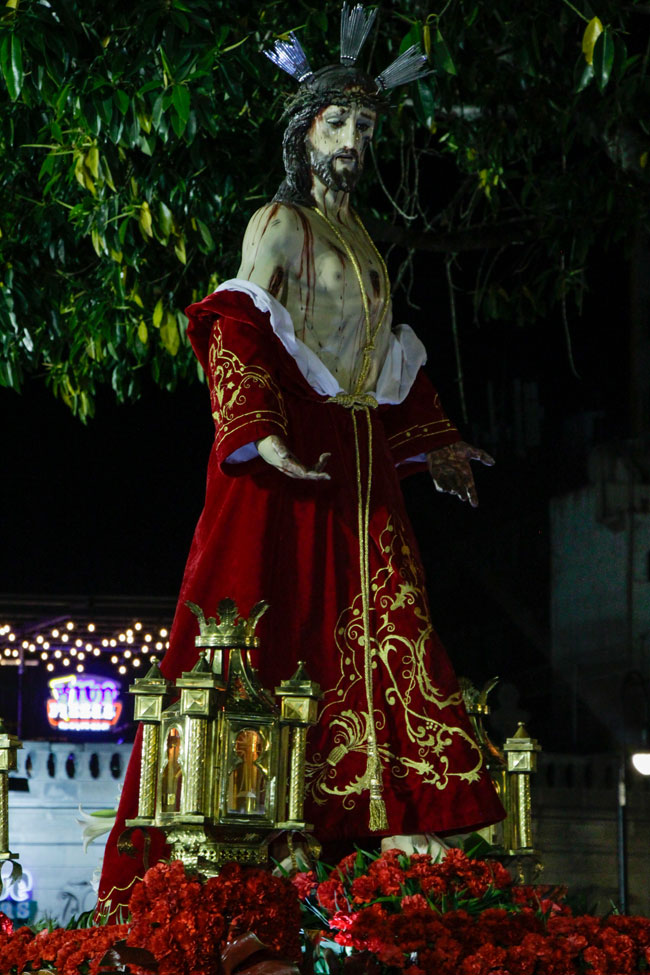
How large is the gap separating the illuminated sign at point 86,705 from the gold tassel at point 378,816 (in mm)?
17912

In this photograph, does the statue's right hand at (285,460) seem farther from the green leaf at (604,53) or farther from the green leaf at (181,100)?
the green leaf at (604,53)

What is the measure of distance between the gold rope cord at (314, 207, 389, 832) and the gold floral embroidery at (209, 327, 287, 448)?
26 cm

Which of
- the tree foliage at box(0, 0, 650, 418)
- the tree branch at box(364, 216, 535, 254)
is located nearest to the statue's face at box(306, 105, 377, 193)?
the tree foliage at box(0, 0, 650, 418)

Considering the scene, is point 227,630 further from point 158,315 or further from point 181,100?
point 158,315

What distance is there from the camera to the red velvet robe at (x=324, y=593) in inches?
146

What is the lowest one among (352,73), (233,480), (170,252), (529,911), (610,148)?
(529,911)

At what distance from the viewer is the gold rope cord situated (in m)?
3.66

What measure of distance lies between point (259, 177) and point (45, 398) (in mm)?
5700

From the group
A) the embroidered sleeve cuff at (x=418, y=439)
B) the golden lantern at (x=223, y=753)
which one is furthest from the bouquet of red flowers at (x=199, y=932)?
the embroidered sleeve cuff at (x=418, y=439)

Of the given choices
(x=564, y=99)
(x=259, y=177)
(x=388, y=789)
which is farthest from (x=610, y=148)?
(x=388, y=789)

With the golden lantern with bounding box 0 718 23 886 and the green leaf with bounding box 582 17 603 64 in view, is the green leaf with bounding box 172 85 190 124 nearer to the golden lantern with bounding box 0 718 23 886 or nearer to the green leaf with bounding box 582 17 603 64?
the green leaf with bounding box 582 17 603 64

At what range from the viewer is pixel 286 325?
12.9 feet

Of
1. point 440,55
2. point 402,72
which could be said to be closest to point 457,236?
point 440,55

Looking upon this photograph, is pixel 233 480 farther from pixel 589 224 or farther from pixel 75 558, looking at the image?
pixel 75 558
